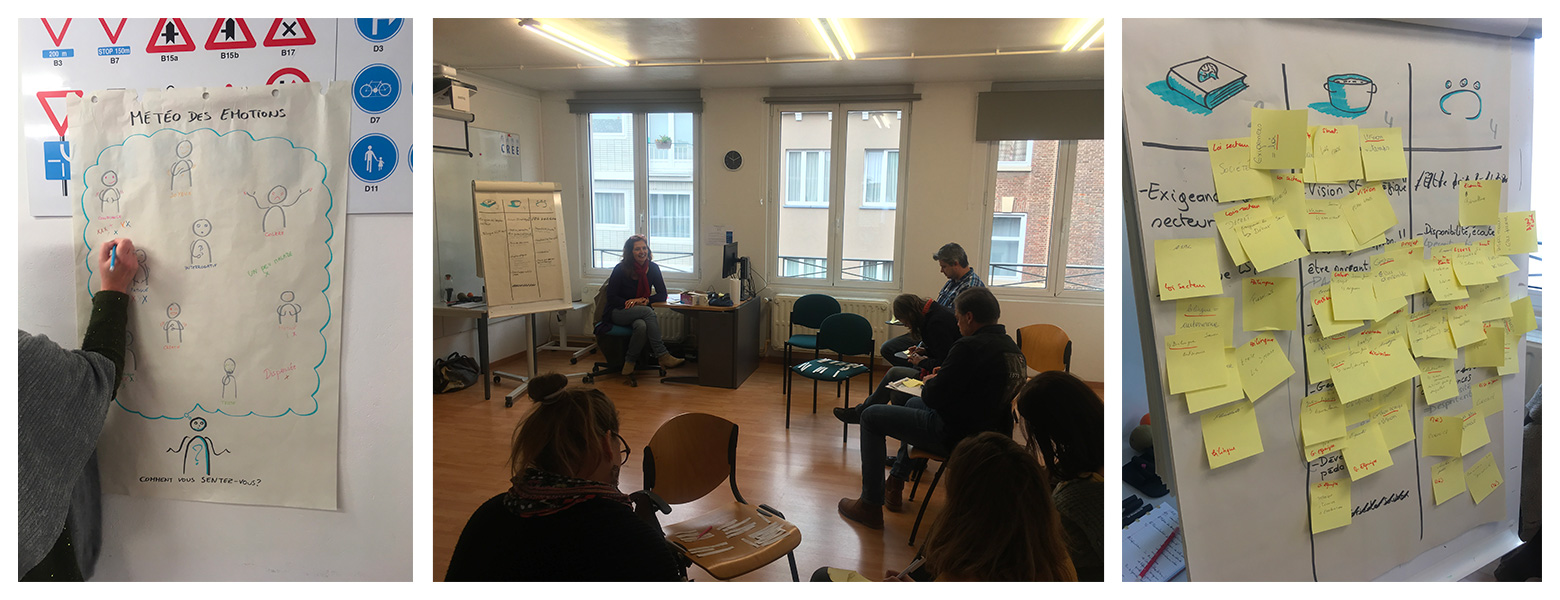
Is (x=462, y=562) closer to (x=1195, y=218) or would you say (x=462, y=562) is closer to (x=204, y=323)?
(x=204, y=323)

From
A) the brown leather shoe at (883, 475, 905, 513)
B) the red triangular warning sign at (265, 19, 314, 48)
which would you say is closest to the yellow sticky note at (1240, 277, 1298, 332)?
the red triangular warning sign at (265, 19, 314, 48)

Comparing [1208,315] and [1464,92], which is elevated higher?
[1464,92]

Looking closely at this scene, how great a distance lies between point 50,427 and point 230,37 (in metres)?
0.87

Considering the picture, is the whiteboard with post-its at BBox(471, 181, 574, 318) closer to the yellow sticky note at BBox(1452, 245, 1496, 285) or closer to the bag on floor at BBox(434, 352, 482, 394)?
the bag on floor at BBox(434, 352, 482, 394)

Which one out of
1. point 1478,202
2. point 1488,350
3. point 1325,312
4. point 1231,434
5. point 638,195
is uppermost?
point 638,195

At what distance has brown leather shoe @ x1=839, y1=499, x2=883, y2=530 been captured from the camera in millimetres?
2766

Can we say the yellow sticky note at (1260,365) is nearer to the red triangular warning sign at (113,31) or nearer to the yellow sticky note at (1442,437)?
the yellow sticky note at (1442,437)

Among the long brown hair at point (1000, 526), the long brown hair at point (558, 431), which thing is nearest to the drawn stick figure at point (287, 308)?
the long brown hair at point (558, 431)

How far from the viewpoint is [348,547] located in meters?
1.45

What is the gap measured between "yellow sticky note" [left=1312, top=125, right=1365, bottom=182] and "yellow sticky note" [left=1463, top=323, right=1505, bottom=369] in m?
0.66

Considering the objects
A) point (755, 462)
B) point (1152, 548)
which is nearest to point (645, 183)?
point (755, 462)

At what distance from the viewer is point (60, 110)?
4.54 feet

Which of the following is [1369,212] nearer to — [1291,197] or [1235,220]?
[1291,197]

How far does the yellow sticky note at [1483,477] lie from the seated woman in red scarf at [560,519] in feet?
6.29
